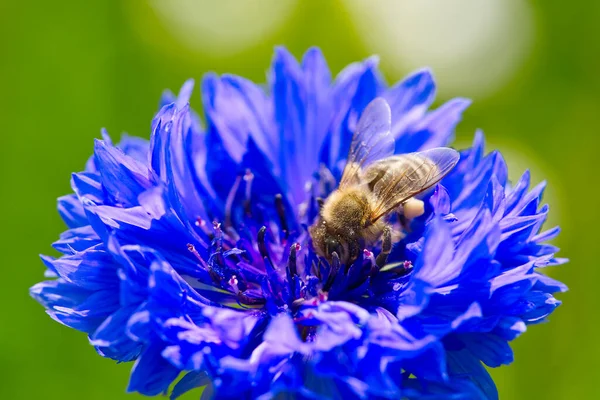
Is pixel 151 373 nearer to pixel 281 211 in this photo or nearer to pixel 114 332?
pixel 114 332

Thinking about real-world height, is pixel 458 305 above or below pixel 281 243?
below

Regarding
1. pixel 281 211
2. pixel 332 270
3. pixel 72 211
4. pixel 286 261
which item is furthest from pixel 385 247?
pixel 72 211

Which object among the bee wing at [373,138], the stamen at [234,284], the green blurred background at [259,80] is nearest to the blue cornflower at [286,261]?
the stamen at [234,284]

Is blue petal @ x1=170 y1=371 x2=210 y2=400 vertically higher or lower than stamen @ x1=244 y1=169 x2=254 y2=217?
lower

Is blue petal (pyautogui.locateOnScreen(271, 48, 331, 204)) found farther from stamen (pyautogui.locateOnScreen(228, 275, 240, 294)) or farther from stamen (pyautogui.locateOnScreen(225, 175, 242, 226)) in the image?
stamen (pyautogui.locateOnScreen(228, 275, 240, 294))

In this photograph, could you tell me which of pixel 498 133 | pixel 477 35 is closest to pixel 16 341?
pixel 498 133

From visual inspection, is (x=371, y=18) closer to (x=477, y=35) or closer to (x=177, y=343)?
(x=477, y=35)

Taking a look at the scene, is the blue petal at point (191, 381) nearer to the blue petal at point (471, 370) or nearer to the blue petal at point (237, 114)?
the blue petal at point (471, 370)

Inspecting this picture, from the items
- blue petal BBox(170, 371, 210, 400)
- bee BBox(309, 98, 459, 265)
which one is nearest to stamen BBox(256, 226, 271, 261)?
bee BBox(309, 98, 459, 265)
